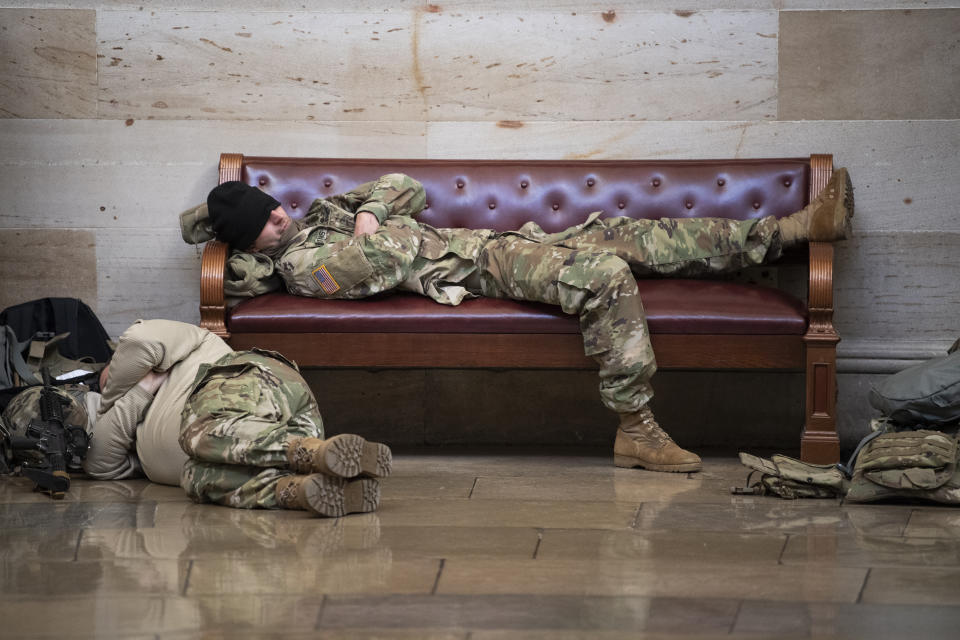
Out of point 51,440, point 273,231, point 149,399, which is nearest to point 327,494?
point 149,399

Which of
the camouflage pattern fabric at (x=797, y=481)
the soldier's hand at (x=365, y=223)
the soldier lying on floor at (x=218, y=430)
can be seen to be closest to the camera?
the soldier lying on floor at (x=218, y=430)

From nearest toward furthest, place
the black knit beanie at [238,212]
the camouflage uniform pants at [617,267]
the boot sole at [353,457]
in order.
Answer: the boot sole at [353,457] < the camouflage uniform pants at [617,267] < the black knit beanie at [238,212]

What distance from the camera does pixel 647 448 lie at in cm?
373

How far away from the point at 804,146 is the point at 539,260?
1.54 m

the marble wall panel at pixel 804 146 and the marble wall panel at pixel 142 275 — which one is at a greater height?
the marble wall panel at pixel 804 146

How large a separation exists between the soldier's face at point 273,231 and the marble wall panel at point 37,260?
1121 mm

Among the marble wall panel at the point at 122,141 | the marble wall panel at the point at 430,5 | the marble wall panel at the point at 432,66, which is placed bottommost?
the marble wall panel at the point at 122,141

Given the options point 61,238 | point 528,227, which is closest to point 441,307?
point 528,227

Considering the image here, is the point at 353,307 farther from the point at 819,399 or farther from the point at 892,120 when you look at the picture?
the point at 892,120

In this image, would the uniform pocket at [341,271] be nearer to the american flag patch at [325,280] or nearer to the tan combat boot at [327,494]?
the american flag patch at [325,280]

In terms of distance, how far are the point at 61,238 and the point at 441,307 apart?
1.91 m

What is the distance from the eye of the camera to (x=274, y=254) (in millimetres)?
4086

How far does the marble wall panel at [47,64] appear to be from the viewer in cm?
466

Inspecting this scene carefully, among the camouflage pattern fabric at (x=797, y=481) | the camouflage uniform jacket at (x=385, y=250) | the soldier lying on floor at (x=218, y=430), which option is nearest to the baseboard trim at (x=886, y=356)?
the camouflage uniform jacket at (x=385, y=250)
